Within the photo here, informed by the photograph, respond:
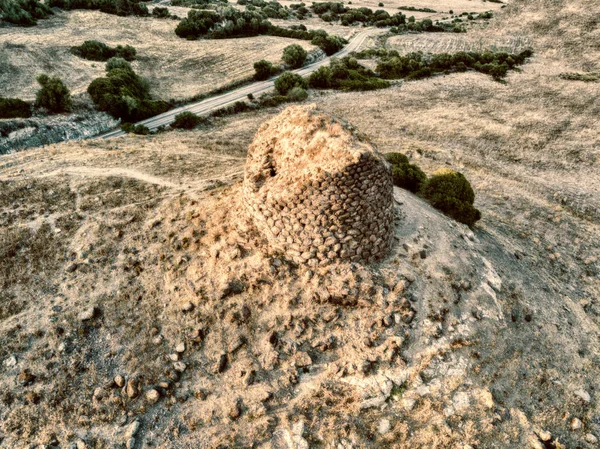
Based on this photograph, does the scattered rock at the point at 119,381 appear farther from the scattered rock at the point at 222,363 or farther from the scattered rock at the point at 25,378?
the scattered rock at the point at 222,363

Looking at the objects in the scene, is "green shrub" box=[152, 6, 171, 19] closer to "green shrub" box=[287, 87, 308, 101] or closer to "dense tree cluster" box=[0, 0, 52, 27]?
"dense tree cluster" box=[0, 0, 52, 27]

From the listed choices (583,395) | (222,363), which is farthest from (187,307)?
(583,395)

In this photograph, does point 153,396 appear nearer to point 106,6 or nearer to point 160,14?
point 106,6

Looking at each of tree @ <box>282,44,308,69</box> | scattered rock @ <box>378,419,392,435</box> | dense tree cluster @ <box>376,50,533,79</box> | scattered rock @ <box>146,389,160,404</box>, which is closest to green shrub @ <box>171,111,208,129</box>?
tree @ <box>282,44,308,69</box>

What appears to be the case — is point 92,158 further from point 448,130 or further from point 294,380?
point 448,130

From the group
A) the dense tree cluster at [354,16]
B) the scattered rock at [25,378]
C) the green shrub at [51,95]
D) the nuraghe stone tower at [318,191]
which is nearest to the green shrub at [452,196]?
the nuraghe stone tower at [318,191]

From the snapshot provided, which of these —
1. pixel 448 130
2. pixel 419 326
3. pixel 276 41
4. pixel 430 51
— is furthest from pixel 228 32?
pixel 419 326
